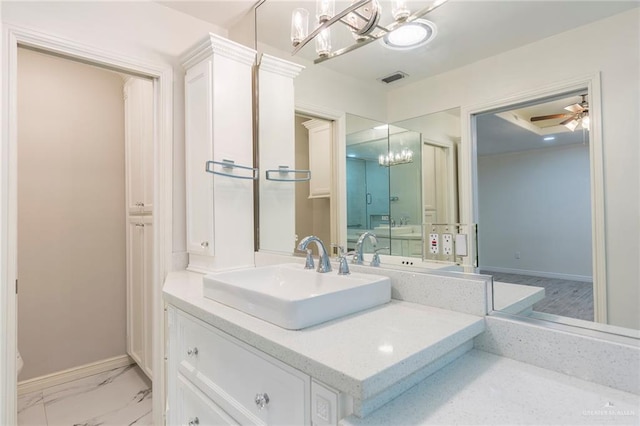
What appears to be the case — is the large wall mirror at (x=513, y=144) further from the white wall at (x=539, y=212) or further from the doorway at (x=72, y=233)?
the doorway at (x=72, y=233)

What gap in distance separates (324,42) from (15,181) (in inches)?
58.9

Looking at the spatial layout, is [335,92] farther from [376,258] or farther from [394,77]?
[376,258]

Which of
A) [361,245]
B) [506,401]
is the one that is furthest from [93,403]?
[506,401]

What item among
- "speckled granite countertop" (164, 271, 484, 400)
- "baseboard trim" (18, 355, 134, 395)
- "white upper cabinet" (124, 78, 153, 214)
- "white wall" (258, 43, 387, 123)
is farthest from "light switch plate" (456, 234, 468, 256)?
"baseboard trim" (18, 355, 134, 395)

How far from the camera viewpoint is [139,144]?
2.30 meters

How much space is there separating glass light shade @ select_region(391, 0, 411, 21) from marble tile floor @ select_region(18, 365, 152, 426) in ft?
7.91

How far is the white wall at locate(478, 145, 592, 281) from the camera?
0.82 meters

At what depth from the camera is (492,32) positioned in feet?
3.33

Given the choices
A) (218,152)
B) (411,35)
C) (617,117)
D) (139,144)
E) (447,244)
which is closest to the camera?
(617,117)

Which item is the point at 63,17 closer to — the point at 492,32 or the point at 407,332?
the point at 492,32

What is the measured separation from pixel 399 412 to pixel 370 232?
0.77 metres

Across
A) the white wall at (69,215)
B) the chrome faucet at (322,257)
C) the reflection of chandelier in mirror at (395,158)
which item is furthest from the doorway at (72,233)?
the reflection of chandelier in mirror at (395,158)

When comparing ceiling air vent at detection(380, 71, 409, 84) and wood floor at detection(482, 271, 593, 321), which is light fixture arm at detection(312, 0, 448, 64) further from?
wood floor at detection(482, 271, 593, 321)

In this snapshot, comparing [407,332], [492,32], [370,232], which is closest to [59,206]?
[370,232]
